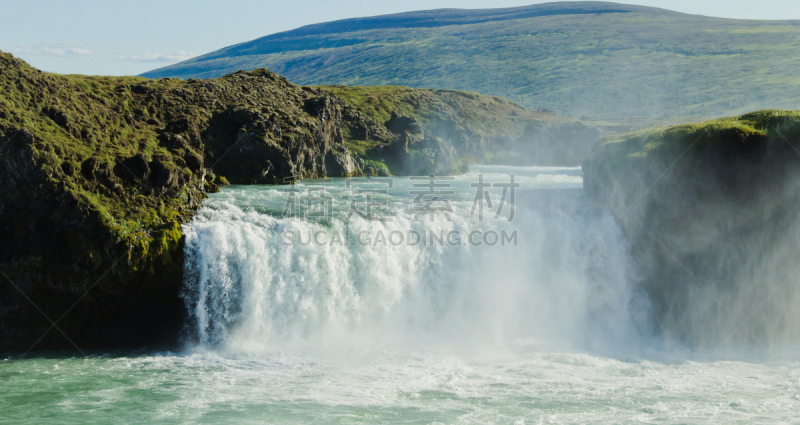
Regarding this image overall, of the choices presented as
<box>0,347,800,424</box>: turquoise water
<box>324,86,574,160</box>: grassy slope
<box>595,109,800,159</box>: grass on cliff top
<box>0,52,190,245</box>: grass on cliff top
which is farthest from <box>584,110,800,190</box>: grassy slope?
<box>324,86,574,160</box>: grassy slope

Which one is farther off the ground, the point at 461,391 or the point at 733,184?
the point at 733,184

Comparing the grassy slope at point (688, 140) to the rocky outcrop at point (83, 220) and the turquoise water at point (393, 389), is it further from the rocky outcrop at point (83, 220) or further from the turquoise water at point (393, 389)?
the rocky outcrop at point (83, 220)

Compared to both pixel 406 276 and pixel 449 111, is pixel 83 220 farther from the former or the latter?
pixel 449 111

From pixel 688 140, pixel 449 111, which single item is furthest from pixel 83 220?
pixel 449 111

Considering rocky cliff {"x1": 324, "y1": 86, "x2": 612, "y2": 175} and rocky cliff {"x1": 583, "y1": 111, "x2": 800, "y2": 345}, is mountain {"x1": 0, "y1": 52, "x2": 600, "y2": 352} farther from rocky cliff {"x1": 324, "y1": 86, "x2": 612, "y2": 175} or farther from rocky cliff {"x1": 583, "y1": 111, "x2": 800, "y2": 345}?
rocky cliff {"x1": 583, "y1": 111, "x2": 800, "y2": 345}

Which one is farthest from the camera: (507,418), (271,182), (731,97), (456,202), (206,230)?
(731,97)

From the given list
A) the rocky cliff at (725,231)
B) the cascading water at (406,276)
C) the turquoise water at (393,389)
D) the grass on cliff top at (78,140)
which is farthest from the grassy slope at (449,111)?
the turquoise water at (393,389)

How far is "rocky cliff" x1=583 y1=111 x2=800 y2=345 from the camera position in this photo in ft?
82.7

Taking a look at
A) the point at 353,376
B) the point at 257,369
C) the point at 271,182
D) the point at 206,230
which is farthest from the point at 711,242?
the point at 271,182

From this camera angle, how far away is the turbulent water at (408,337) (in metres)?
17.2

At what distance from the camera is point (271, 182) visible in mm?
37844

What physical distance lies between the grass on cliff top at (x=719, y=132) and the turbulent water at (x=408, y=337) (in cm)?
414

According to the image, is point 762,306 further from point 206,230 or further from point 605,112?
point 605,112

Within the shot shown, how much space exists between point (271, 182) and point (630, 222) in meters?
22.2
